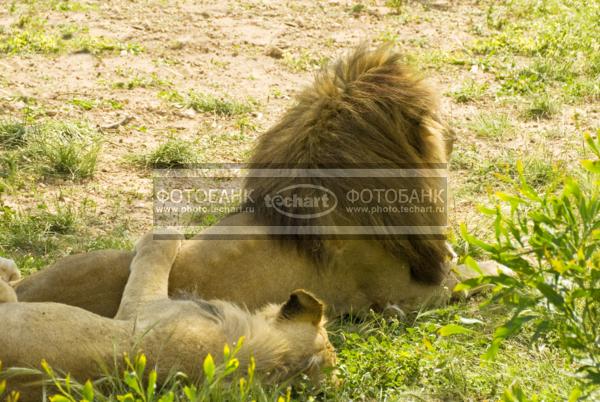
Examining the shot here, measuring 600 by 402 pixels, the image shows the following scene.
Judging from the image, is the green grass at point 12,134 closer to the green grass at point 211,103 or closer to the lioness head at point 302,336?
the green grass at point 211,103

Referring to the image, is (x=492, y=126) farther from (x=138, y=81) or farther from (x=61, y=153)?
(x=61, y=153)

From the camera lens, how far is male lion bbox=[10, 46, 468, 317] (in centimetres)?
359

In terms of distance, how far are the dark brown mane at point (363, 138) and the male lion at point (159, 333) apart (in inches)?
24.3

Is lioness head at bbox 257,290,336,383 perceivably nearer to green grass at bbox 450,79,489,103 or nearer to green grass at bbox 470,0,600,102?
green grass at bbox 450,79,489,103

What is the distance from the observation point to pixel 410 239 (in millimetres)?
4066

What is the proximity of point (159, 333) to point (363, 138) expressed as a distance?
139cm

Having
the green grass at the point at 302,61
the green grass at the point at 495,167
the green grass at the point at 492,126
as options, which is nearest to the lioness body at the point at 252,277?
the green grass at the point at 495,167

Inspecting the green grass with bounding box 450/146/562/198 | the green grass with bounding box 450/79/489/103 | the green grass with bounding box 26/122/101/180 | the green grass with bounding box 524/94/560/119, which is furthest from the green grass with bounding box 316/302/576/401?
the green grass with bounding box 450/79/489/103

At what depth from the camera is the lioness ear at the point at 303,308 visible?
321cm

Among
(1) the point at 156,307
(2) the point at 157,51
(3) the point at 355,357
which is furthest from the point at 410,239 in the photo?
(2) the point at 157,51

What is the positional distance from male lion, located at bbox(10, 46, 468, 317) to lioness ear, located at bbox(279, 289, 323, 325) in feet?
1.43

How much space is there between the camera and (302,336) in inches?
127

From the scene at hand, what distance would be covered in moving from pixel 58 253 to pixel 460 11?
17.7 feet

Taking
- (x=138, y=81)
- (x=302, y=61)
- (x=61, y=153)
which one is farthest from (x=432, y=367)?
(x=302, y=61)
